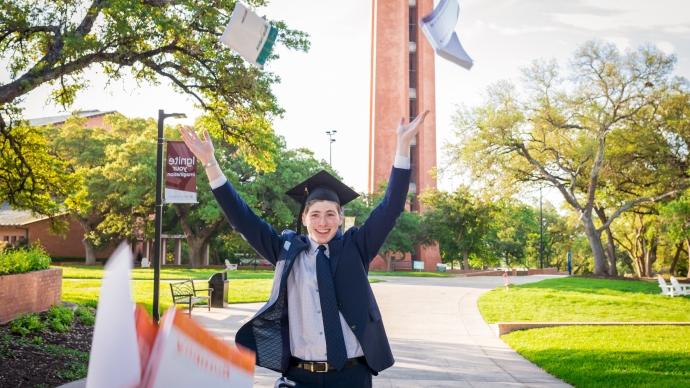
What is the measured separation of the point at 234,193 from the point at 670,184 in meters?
36.1

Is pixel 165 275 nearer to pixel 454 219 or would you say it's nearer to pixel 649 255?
pixel 454 219

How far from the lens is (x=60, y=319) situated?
11.4 metres

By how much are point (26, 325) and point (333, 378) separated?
9.36 m

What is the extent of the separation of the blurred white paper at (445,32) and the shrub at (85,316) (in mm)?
10716

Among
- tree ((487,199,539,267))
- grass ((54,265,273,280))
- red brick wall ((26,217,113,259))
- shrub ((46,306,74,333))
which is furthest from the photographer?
tree ((487,199,539,267))

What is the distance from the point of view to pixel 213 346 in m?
1.28

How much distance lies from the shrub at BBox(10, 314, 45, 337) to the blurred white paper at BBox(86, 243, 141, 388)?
10.3m

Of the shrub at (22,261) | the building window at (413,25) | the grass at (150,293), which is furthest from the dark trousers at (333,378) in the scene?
the building window at (413,25)

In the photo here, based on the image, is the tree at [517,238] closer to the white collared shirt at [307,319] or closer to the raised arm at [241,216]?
the raised arm at [241,216]

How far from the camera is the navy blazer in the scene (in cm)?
314

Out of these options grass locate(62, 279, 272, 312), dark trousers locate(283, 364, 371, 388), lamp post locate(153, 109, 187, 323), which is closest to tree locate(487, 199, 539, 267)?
grass locate(62, 279, 272, 312)

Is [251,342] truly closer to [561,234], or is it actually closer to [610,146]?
[610,146]

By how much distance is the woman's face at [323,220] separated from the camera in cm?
335

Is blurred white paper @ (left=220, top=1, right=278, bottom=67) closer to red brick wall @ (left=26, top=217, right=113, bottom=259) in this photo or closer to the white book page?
the white book page
